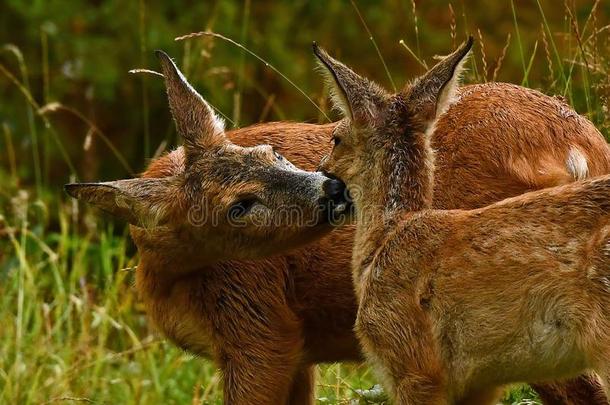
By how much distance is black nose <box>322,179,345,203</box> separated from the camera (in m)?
7.46

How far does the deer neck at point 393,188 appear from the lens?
722 centimetres

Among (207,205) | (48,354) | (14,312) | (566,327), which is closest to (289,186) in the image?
(207,205)

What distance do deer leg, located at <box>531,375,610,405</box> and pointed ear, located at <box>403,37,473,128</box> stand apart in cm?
156

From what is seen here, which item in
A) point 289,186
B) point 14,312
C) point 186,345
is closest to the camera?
point 289,186

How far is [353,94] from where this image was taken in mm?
7344

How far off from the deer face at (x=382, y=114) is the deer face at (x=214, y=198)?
0.75ft

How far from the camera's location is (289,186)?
7566 millimetres

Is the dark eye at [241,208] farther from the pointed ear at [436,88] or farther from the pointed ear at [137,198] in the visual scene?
the pointed ear at [436,88]

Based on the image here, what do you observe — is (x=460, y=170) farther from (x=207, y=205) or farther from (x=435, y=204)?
(x=207, y=205)

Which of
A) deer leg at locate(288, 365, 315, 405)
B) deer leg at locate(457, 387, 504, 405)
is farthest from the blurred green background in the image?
deer leg at locate(457, 387, 504, 405)

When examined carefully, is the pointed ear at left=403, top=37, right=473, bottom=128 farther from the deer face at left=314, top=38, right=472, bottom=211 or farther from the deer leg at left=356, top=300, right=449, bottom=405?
the deer leg at left=356, top=300, right=449, bottom=405

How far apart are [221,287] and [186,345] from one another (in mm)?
388

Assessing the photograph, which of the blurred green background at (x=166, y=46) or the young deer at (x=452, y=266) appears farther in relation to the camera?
the blurred green background at (x=166, y=46)

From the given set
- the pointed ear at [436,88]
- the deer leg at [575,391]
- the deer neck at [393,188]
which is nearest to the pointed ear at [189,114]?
the deer neck at [393,188]
